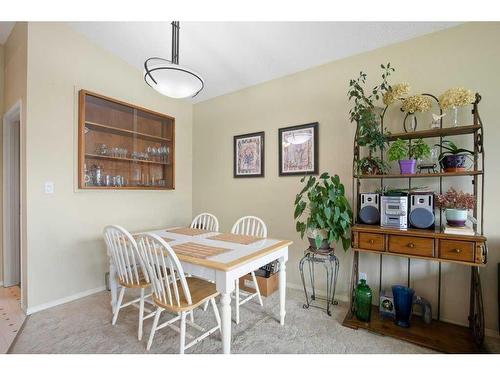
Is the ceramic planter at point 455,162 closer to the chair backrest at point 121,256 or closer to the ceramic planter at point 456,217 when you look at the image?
the ceramic planter at point 456,217

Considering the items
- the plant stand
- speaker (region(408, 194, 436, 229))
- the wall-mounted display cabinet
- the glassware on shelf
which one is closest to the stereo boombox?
speaker (region(408, 194, 436, 229))

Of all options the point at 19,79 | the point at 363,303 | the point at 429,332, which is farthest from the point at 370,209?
the point at 19,79

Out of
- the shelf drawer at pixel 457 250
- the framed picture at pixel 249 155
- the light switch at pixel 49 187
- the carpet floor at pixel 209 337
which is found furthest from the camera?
the framed picture at pixel 249 155

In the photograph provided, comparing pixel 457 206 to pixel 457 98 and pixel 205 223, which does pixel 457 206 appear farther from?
pixel 205 223

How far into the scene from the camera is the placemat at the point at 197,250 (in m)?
1.57

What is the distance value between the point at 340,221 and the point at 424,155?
787 millimetres

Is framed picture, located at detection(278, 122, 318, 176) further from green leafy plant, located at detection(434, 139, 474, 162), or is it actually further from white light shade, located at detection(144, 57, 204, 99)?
white light shade, located at detection(144, 57, 204, 99)

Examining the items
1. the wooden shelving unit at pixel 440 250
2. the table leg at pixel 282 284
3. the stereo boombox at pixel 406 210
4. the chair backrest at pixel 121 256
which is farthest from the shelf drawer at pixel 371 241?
the chair backrest at pixel 121 256

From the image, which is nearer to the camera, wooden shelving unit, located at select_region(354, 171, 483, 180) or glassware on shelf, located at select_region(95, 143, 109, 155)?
wooden shelving unit, located at select_region(354, 171, 483, 180)

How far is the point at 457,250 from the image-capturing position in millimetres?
1530

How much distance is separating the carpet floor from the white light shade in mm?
1772

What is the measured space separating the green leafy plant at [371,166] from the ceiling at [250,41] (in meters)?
1.10

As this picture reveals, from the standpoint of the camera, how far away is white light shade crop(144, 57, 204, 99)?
1.52m

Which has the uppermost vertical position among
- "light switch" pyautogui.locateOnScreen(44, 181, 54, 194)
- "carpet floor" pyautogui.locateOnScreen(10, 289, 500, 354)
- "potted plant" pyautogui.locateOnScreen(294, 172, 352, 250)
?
"light switch" pyautogui.locateOnScreen(44, 181, 54, 194)
